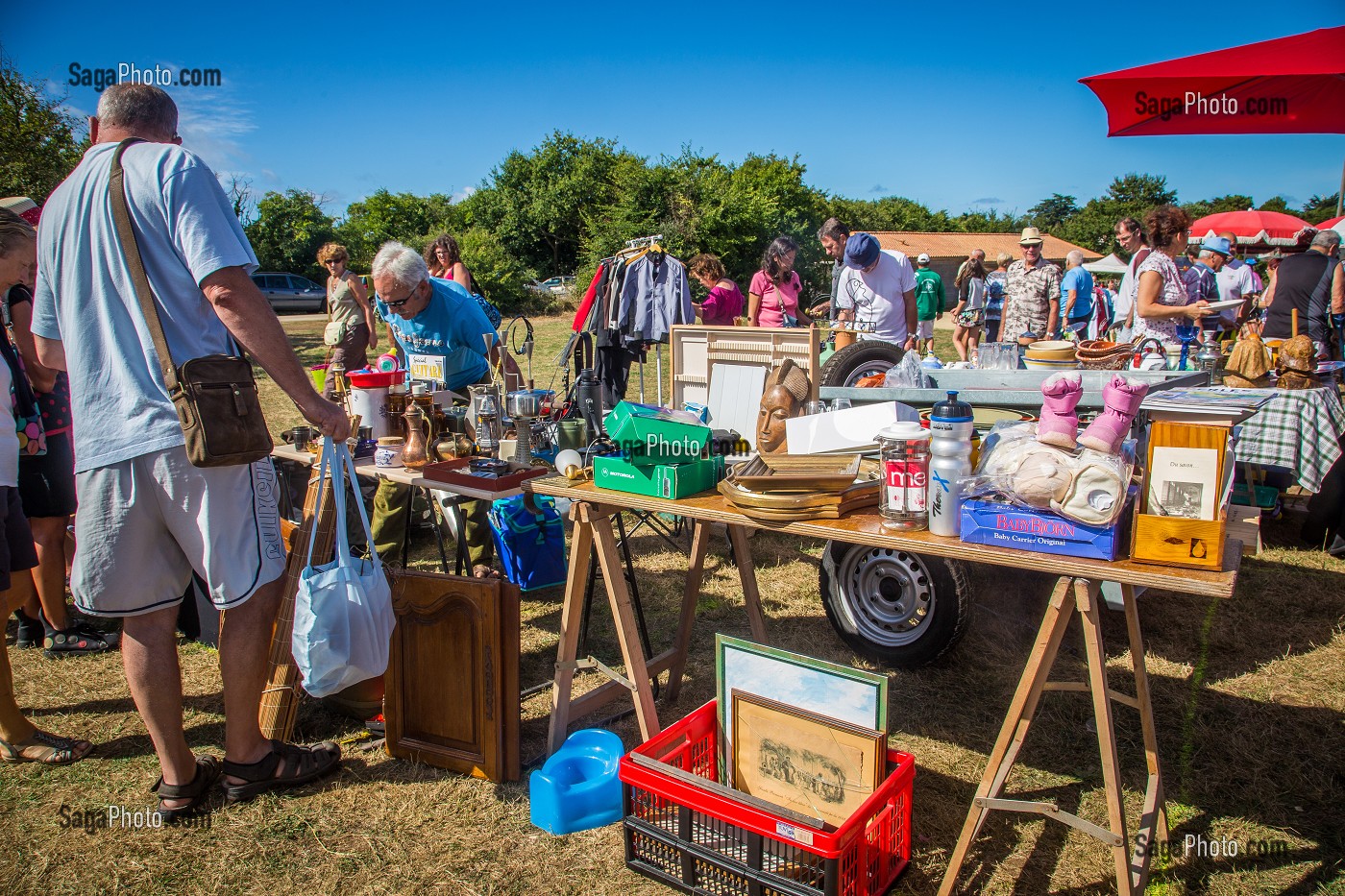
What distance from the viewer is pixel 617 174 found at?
24.9 m

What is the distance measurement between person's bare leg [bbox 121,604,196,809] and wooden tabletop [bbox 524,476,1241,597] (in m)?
1.12

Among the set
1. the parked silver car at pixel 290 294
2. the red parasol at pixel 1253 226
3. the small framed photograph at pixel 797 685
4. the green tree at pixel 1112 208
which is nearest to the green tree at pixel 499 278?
the parked silver car at pixel 290 294

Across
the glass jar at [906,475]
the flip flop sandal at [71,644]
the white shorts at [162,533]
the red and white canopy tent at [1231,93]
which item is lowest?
the flip flop sandal at [71,644]

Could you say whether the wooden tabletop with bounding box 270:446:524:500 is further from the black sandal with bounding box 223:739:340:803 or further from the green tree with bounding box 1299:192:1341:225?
the green tree with bounding box 1299:192:1341:225

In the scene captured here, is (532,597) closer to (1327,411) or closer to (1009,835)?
(1009,835)

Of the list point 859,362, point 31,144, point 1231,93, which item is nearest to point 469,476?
point 859,362

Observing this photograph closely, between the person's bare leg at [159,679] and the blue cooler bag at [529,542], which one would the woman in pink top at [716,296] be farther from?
the person's bare leg at [159,679]

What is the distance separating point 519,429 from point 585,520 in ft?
2.29

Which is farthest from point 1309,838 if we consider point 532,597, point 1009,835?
point 532,597

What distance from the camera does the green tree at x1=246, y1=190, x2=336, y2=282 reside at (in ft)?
99.9

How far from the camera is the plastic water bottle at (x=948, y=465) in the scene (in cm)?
179

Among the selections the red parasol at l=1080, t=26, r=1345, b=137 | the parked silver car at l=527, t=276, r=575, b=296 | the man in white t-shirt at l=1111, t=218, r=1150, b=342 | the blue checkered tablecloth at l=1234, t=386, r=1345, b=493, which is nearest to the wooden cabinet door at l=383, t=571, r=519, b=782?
the blue checkered tablecloth at l=1234, t=386, r=1345, b=493

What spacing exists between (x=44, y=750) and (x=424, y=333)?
6.99ft

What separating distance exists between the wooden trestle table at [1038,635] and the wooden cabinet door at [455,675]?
0.17 meters
